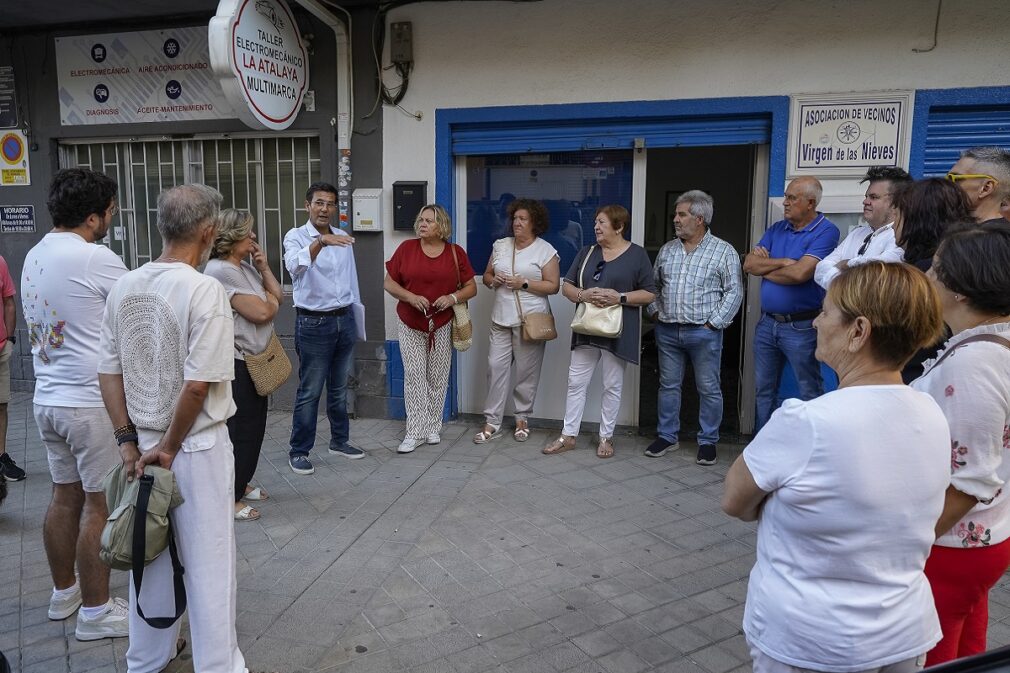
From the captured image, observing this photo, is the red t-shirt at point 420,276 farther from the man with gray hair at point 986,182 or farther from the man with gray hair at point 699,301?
the man with gray hair at point 986,182

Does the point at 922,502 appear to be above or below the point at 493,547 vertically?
above

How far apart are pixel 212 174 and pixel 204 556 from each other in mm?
4922

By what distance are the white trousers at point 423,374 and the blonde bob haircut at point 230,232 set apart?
1.76 m

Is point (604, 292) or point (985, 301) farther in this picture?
point (604, 292)

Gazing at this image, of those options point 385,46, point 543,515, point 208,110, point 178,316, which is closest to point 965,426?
point 178,316

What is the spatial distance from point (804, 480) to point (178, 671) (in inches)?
99.7

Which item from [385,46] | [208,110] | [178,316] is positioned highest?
[385,46]

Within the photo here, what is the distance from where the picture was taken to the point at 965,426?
186cm

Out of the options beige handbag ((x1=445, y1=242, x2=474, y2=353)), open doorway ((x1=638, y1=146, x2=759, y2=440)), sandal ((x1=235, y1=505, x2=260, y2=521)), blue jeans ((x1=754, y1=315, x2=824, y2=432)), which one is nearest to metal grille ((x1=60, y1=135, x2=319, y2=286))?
beige handbag ((x1=445, y1=242, x2=474, y2=353))

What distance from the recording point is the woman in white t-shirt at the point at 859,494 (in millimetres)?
1545

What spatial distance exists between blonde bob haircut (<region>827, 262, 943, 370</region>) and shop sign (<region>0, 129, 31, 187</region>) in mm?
7717

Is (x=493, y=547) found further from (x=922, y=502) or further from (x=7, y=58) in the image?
(x=7, y=58)

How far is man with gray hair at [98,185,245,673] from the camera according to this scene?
2455 mm

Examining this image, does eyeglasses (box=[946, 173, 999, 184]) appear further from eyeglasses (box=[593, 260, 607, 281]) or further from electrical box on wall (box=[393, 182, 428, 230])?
electrical box on wall (box=[393, 182, 428, 230])
